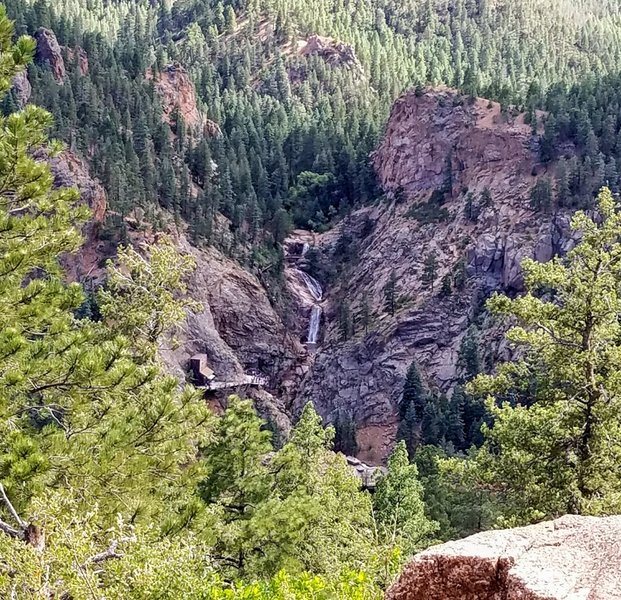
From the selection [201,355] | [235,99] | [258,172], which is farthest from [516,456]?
[235,99]

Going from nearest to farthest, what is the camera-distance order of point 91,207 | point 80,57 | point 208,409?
point 208,409 → point 91,207 → point 80,57

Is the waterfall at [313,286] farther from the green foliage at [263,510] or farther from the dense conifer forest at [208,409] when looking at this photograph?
the green foliage at [263,510]

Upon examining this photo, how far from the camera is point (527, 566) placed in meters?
5.25

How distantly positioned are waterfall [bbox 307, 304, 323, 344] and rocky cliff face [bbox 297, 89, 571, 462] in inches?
52.7

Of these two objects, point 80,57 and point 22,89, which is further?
point 80,57

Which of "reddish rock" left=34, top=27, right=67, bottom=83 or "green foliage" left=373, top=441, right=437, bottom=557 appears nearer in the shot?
"green foliage" left=373, top=441, right=437, bottom=557

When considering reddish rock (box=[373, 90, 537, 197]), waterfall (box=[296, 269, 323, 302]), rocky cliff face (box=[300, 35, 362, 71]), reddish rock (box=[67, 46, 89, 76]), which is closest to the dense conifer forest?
reddish rock (box=[67, 46, 89, 76])

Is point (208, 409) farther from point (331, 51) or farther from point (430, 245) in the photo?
point (331, 51)

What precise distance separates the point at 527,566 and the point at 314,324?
6870 centimetres

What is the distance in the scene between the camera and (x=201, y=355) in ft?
181

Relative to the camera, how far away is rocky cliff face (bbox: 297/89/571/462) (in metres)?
62.5

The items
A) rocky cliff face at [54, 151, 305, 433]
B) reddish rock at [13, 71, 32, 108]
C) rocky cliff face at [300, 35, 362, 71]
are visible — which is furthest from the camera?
rocky cliff face at [300, 35, 362, 71]

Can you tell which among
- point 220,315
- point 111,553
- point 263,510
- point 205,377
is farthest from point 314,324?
point 111,553

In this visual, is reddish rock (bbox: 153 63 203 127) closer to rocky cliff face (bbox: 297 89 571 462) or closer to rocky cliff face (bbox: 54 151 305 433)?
rocky cliff face (bbox: 297 89 571 462)
